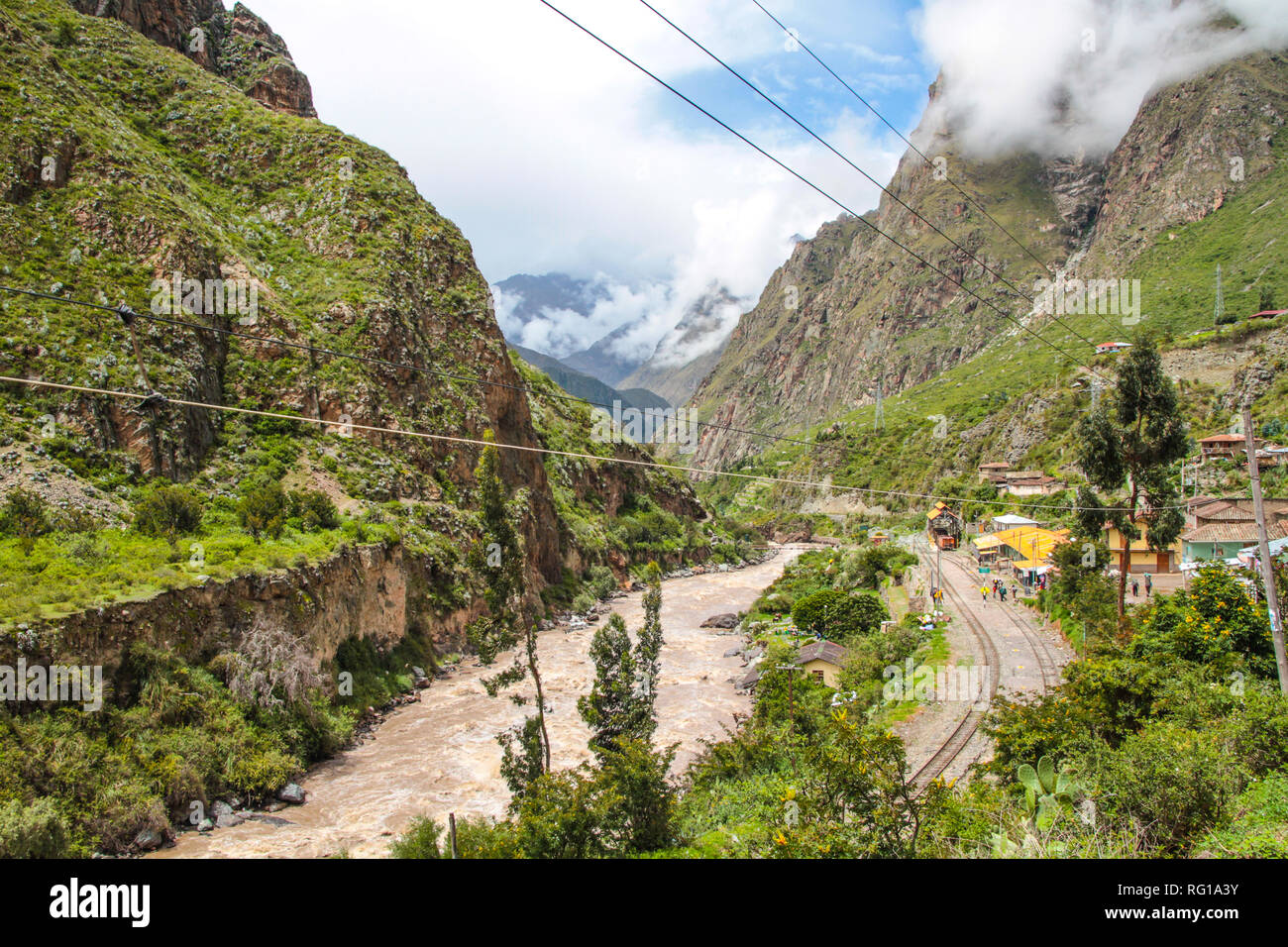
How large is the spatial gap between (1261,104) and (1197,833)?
5781 inches

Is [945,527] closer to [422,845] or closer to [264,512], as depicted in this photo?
[264,512]

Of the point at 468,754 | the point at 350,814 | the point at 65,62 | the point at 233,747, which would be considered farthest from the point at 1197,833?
the point at 65,62

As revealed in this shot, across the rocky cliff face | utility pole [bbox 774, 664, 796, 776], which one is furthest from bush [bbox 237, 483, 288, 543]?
the rocky cliff face

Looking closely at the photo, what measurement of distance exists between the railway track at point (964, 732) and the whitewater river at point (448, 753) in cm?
831

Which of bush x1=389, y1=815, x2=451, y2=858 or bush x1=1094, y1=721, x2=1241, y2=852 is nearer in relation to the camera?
bush x1=1094, y1=721, x2=1241, y2=852

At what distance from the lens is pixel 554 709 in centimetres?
2825

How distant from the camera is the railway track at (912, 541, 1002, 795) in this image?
1752 centimetres

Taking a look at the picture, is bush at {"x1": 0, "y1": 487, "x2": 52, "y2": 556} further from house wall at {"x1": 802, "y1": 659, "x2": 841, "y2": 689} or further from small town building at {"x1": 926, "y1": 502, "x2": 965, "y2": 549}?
small town building at {"x1": 926, "y1": 502, "x2": 965, "y2": 549}

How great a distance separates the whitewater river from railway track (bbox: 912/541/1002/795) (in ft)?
27.2

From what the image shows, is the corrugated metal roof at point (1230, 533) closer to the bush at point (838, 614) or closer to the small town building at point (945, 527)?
the bush at point (838, 614)

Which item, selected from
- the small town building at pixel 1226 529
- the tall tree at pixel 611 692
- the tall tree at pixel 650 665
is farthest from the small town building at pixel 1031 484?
the tall tree at pixel 611 692

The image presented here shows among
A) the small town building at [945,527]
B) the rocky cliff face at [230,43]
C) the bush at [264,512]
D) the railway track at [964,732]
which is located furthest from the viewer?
the small town building at [945,527]

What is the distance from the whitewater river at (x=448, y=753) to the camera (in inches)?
684

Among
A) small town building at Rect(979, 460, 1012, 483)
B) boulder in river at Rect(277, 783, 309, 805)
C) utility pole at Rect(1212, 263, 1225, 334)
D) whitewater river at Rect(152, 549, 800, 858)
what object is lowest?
whitewater river at Rect(152, 549, 800, 858)
